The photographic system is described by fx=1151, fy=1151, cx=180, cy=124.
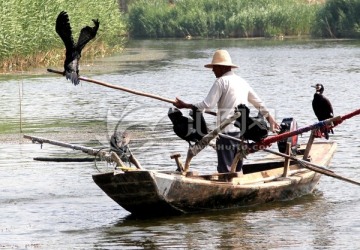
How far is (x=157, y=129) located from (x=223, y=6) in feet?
144

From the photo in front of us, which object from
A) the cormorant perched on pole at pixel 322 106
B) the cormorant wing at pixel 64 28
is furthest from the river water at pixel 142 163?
→ the cormorant wing at pixel 64 28

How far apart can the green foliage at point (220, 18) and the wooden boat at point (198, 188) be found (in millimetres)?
44825

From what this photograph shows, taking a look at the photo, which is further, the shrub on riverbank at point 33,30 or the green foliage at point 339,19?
the green foliage at point 339,19

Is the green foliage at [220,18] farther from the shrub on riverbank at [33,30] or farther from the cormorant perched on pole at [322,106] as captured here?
the cormorant perched on pole at [322,106]

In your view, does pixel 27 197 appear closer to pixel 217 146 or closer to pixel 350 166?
pixel 217 146

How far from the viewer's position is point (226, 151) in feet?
40.1

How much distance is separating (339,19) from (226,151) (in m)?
43.8

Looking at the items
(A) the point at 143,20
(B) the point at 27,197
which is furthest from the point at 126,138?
(A) the point at 143,20

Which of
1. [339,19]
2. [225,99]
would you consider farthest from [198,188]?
[339,19]

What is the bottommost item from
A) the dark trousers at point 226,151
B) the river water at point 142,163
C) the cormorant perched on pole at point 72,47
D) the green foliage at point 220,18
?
the green foliage at point 220,18

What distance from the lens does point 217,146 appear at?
40.1ft

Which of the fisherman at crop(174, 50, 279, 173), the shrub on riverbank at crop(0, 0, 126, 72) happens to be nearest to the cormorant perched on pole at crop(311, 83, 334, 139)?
the fisherman at crop(174, 50, 279, 173)

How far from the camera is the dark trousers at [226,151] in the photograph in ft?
39.8

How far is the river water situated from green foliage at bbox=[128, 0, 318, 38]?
74.1 ft
